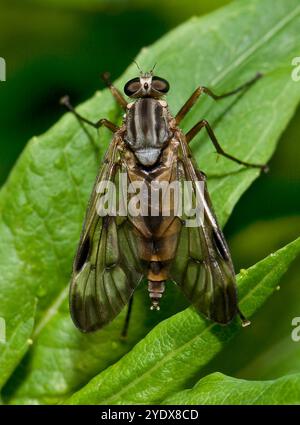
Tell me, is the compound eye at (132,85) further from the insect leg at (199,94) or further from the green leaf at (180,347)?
the green leaf at (180,347)

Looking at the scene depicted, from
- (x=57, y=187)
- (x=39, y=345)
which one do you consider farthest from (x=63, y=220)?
(x=39, y=345)

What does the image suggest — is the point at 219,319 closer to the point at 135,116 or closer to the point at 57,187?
the point at 57,187

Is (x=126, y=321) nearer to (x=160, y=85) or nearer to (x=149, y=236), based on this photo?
(x=149, y=236)

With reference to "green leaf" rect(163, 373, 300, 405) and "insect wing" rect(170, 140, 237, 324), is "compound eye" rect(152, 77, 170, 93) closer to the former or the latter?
"insect wing" rect(170, 140, 237, 324)

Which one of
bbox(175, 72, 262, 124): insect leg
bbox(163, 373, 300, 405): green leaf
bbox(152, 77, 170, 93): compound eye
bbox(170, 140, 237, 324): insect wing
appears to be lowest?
bbox(163, 373, 300, 405): green leaf

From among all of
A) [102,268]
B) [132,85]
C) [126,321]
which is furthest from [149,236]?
[132,85]
